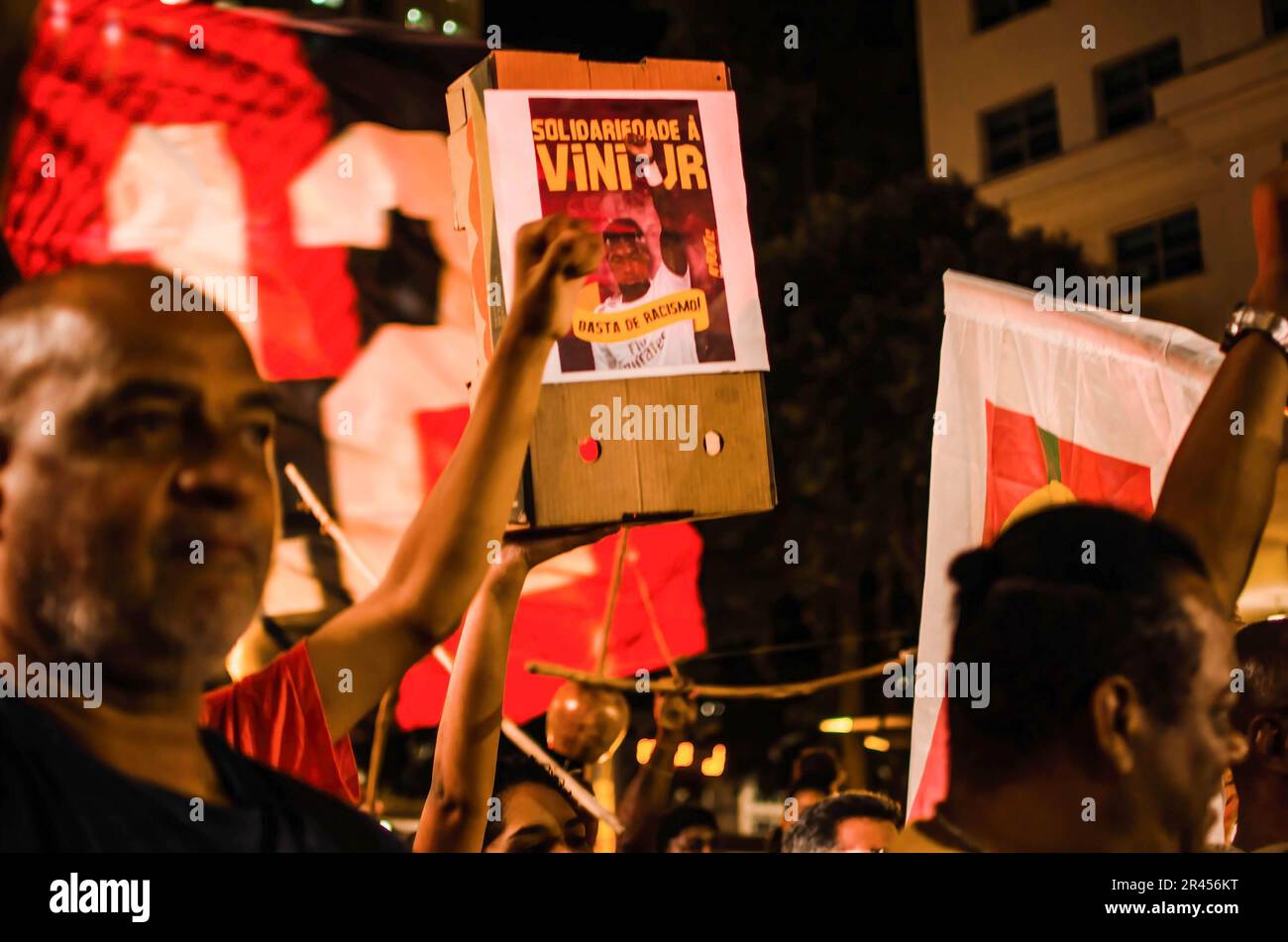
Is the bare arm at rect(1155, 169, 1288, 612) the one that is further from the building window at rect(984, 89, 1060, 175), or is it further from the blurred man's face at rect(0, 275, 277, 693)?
the building window at rect(984, 89, 1060, 175)

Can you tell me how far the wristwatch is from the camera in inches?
115

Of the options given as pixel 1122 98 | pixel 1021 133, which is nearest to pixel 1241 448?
pixel 1122 98

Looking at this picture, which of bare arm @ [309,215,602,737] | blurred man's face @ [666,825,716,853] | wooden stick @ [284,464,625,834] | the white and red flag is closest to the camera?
bare arm @ [309,215,602,737]

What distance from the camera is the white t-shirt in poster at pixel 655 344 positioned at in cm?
258

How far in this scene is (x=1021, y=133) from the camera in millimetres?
11578

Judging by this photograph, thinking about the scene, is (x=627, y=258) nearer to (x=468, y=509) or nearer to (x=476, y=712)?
(x=468, y=509)

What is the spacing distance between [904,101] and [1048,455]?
7.87m

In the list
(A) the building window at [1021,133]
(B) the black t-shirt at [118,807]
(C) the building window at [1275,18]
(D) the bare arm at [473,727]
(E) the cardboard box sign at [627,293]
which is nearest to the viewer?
(B) the black t-shirt at [118,807]

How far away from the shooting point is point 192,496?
1876mm

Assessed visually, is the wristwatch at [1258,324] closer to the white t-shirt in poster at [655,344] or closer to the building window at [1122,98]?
the white t-shirt in poster at [655,344]

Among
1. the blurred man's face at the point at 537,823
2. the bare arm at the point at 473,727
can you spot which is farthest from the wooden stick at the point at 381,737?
the bare arm at the point at 473,727

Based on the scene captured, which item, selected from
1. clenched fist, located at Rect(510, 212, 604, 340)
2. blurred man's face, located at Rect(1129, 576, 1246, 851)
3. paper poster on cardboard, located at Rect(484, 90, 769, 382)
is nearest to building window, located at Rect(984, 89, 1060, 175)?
paper poster on cardboard, located at Rect(484, 90, 769, 382)

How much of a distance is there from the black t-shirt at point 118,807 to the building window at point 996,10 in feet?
19.6
